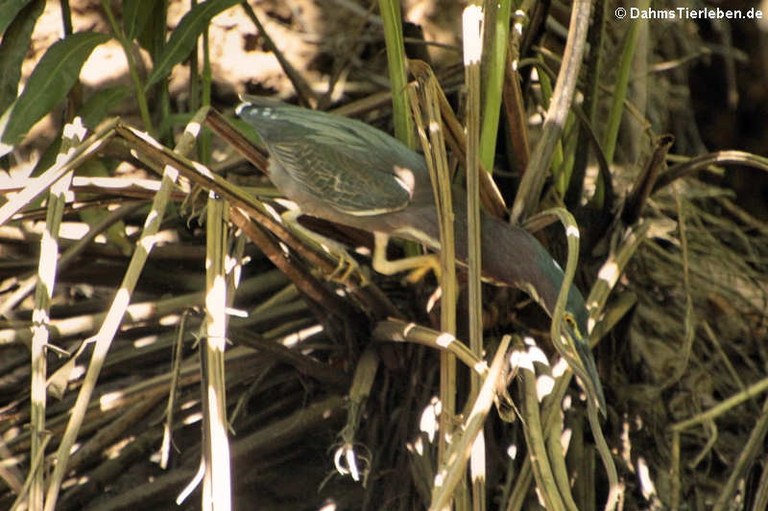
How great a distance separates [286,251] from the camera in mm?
1726

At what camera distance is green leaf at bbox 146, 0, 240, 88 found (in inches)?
82.0

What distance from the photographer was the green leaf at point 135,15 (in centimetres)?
211

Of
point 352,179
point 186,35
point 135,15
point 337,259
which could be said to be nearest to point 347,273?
point 337,259

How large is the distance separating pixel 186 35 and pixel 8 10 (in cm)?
33

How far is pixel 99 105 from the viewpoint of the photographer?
7.00 ft

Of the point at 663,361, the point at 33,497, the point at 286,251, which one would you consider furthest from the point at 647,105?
the point at 33,497

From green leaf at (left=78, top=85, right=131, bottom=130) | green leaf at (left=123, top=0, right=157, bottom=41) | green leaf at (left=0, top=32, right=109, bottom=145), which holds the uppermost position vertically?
green leaf at (left=123, top=0, right=157, bottom=41)

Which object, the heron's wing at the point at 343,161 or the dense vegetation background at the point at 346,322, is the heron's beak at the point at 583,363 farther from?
the heron's wing at the point at 343,161

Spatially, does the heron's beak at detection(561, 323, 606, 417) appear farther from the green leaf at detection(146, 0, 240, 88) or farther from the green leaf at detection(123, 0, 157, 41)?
the green leaf at detection(123, 0, 157, 41)

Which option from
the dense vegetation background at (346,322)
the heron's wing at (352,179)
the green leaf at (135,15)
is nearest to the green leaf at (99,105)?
the dense vegetation background at (346,322)

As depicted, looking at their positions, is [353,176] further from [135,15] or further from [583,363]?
[583,363]

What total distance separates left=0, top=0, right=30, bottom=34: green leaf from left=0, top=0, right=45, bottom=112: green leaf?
1 centimetres

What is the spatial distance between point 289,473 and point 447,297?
2.40 ft

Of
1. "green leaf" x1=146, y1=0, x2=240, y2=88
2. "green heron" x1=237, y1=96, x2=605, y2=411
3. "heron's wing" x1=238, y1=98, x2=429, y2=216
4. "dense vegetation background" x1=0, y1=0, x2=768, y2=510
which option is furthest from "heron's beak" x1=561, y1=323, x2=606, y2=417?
"green leaf" x1=146, y1=0, x2=240, y2=88
